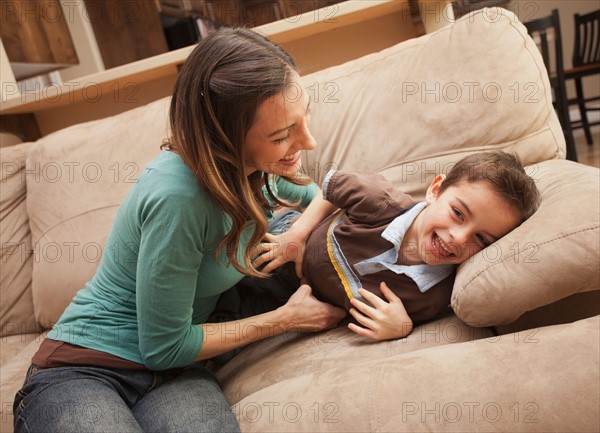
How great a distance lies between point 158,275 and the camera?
0.97m

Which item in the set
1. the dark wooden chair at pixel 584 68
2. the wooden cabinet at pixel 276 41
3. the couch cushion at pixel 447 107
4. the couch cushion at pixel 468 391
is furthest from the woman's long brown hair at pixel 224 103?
the dark wooden chair at pixel 584 68

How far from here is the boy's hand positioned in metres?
1.09

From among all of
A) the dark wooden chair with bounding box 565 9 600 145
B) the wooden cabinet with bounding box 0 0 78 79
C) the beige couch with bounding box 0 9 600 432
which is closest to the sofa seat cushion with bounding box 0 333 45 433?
the beige couch with bounding box 0 9 600 432

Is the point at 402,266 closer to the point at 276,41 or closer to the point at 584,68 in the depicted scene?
the point at 276,41

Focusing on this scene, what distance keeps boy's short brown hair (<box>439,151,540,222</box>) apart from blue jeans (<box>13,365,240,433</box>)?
71 cm

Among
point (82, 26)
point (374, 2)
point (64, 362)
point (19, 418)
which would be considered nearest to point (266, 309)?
point (64, 362)

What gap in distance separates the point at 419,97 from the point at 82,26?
241cm

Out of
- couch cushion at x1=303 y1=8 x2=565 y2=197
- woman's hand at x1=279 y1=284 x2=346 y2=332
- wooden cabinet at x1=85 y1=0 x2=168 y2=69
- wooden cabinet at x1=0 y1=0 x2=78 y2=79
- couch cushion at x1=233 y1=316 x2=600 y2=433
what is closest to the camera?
couch cushion at x1=233 y1=316 x2=600 y2=433

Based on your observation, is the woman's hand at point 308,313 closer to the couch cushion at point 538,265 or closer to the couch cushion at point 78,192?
the couch cushion at point 538,265

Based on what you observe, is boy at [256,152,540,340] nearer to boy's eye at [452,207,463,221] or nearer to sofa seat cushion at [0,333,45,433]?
boy's eye at [452,207,463,221]

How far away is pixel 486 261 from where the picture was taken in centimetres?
94

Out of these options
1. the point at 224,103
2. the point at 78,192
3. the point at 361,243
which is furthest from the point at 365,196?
the point at 78,192

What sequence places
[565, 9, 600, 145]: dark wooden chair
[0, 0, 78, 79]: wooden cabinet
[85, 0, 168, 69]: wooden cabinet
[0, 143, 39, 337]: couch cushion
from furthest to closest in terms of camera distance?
[565, 9, 600, 145]: dark wooden chair < [85, 0, 168, 69]: wooden cabinet < [0, 0, 78, 79]: wooden cabinet < [0, 143, 39, 337]: couch cushion

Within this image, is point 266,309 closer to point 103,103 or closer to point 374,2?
point 374,2
